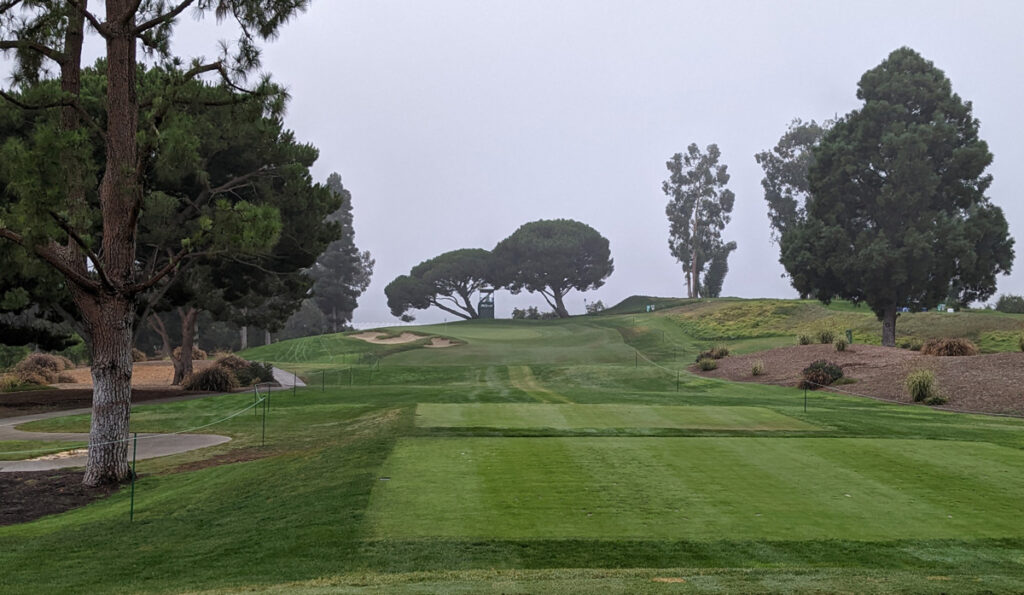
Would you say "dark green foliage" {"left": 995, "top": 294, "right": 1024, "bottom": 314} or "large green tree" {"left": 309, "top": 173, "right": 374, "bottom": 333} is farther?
"large green tree" {"left": 309, "top": 173, "right": 374, "bottom": 333}

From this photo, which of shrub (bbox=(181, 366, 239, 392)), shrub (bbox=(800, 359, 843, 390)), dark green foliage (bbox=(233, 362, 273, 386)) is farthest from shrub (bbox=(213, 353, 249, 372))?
shrub (bbox=(800, 359, 843, 390))

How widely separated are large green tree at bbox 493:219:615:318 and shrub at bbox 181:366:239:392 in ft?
171

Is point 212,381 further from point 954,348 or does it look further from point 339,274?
point 339,274

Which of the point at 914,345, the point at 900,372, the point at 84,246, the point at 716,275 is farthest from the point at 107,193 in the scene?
the point at 716,275

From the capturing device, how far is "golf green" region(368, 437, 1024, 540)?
7855 mm

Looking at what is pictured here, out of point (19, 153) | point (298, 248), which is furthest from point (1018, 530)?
point (298, 248)

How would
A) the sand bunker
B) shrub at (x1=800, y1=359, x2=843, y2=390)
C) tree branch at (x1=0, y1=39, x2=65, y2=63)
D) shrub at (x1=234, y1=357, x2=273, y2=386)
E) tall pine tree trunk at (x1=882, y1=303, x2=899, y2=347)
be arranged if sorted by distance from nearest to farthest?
tree branch at (x1=0, y1=39, x2=65, y2=63), shrub at (x1=800, y1=359, x2=843, y2=390), shrub at (x1=234, y1=357, x2=273, y2=386), tall pine tree trunk at (x1=882, y1=303, x2=899, y2=347), the sand bunker

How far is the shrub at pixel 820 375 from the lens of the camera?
1056 inches

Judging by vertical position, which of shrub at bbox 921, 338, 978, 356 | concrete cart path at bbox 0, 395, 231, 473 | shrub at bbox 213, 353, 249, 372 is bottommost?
concrete cart path at bbox 0, 395, 231, 473

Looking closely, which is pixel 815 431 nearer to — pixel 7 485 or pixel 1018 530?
pixel 1018 530

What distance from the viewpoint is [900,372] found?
84.6ft

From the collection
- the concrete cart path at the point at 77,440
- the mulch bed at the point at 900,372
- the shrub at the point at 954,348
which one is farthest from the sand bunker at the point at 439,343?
the concrete cart path at the point at 77,440

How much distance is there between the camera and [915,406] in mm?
21312

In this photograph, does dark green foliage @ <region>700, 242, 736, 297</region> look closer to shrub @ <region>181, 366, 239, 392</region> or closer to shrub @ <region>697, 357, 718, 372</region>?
shrub @ <region>697, 357, 718, 372</region>
